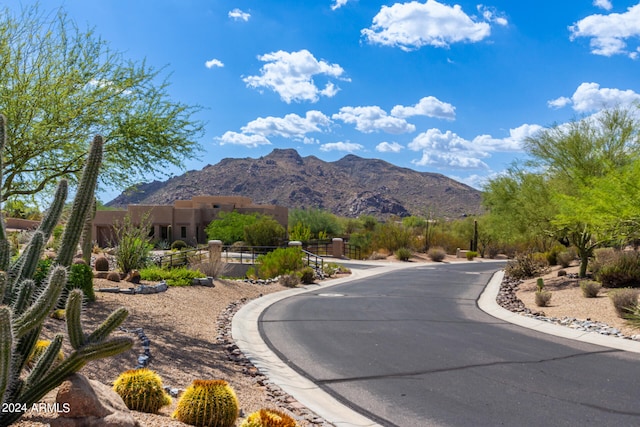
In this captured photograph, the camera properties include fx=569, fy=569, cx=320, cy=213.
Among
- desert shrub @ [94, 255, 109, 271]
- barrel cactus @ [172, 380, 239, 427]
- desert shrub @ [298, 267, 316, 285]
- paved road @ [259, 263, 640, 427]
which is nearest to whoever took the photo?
barrel cactus @ [172, 380, 239, 427]

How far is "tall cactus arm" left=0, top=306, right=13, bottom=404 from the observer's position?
12.4ft

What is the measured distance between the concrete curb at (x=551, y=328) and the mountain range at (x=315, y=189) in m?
87.9

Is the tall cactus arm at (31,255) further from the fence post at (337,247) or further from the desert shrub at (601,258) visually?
the fence post at (337,247)

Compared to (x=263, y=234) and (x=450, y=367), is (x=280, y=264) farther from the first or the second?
(x=263, y=234)

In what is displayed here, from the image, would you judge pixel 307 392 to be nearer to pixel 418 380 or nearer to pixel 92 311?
pixel 418 380

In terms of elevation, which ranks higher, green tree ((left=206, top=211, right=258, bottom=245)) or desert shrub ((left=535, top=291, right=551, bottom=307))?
green tree ((left=206, top=211, right=258, bottom=245))

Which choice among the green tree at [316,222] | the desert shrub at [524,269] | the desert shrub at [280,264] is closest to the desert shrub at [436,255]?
the green tree at [316,222]

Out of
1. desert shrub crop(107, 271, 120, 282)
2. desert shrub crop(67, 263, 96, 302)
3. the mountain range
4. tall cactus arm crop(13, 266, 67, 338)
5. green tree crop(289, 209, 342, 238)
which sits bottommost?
desert shrub crop(107, 271, 120, 282)

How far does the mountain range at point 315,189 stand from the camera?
11594 centimetres

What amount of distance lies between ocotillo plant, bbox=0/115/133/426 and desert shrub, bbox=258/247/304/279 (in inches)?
813

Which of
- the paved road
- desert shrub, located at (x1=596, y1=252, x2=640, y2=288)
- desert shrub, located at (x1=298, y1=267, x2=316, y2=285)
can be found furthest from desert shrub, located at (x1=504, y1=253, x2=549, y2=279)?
the paved road

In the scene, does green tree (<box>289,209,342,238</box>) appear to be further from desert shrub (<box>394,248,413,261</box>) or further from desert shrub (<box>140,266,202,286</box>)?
desert shrub (<box>140,266,202,286</box>)

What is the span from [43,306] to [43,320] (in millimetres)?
215

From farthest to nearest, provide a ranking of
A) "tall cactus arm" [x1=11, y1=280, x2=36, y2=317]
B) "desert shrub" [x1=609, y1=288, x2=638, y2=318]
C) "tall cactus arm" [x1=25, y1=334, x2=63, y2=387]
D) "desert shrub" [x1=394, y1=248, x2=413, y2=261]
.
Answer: "desert shrub" [x1=394, y1=248, x2=413, y2=261] < "desert shrub" [x1=609, y1=288, x2=638, y2=318] < "tall cactus arm" [x1=11, y1=280, x2=36, y2=317] < "tall cactus arm" [x1=25, y1=334, x2=63, y2=387]
